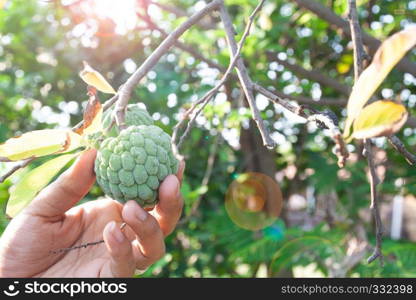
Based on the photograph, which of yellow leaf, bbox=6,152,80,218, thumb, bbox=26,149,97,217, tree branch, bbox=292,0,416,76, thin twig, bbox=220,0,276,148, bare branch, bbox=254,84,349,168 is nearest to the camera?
bare branch, bbox=254,84,349,168

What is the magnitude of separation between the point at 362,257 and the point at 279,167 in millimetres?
1041

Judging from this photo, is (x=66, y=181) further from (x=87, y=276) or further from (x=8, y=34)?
(x=8, y=34)

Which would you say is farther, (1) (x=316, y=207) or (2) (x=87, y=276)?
(1) (x=316, y=207)

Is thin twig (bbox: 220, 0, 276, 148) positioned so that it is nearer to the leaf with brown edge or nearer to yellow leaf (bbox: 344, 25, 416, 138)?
yellow leaf (bbox: 344, 25, 416, 138)

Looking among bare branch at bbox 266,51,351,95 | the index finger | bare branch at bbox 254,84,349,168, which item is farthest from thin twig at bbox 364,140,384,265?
bare branch at bbox 266,51,351,95

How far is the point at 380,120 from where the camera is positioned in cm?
62

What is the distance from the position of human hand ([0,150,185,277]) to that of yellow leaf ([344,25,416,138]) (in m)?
0.43

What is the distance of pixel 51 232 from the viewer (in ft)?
4.41

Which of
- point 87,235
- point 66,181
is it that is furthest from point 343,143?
point 87,235

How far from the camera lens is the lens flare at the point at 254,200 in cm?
306

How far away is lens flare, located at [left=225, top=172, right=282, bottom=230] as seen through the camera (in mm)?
3062

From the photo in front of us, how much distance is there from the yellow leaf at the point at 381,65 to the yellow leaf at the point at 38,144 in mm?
504

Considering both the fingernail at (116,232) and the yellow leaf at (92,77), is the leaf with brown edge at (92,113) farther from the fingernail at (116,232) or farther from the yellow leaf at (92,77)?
the fingernail at (116,232)

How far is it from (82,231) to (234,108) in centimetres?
127
